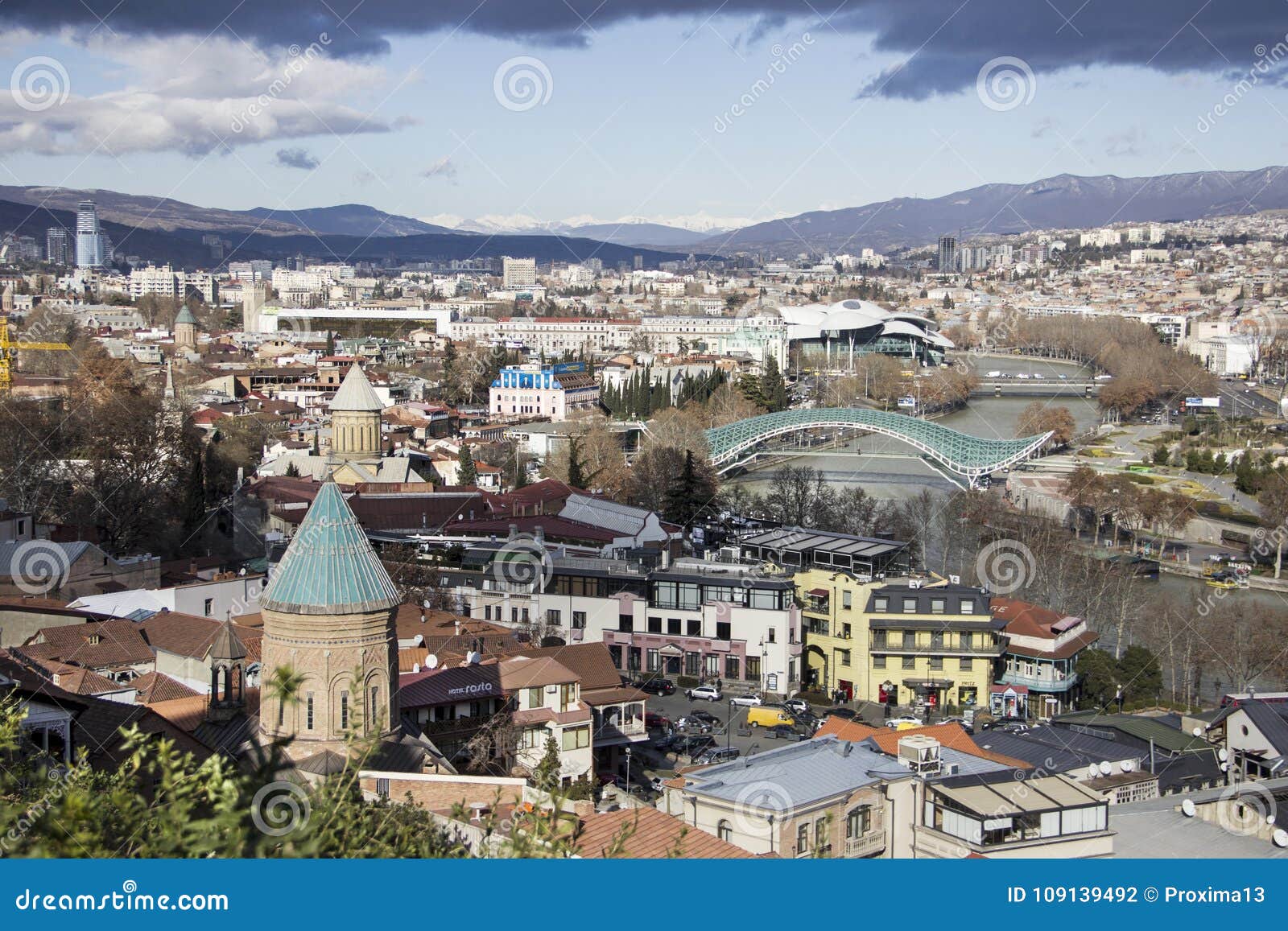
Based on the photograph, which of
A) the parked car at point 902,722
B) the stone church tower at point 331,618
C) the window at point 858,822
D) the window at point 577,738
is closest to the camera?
the window at point 858,822

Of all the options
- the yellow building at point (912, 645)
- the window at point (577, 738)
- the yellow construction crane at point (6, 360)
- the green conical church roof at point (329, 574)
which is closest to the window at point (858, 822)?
the green conical church roof at point (329, 574)

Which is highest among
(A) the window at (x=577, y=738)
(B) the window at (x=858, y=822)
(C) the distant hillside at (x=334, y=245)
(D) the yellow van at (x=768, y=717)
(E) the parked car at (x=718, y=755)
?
(C) the distant hillside at (x=334, y=245)

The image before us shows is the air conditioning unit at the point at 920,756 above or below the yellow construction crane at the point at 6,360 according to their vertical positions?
below

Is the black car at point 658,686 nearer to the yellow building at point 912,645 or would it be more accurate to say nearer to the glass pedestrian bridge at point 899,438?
the yellow building at point 912,645

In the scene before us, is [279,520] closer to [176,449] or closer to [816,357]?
[176,449]

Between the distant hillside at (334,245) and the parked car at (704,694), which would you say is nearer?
the parked car at (704,694)

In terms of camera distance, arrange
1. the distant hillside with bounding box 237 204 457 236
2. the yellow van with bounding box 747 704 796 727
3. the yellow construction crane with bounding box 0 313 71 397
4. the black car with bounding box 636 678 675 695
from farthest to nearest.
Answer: the distant hillside with bounding box 237 204 457 236 → the yellow construction crane with bounding box 0 313 71 397 → the black car with bounding box 636 678 675 695 → the yellow van with bounding box 747 704 796 727

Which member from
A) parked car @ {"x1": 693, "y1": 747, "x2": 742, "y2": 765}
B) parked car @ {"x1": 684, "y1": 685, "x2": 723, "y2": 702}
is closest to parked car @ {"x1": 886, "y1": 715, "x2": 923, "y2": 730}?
parked car @ {"x1": 693, "y1": 747, "x2": 742, "y2": 765}

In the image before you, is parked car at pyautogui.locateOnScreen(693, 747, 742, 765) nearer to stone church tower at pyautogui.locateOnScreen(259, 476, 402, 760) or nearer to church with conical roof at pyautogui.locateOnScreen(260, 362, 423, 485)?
stone church tower at pyautogui.locateOnScreen(259, 476, 402, 760)
